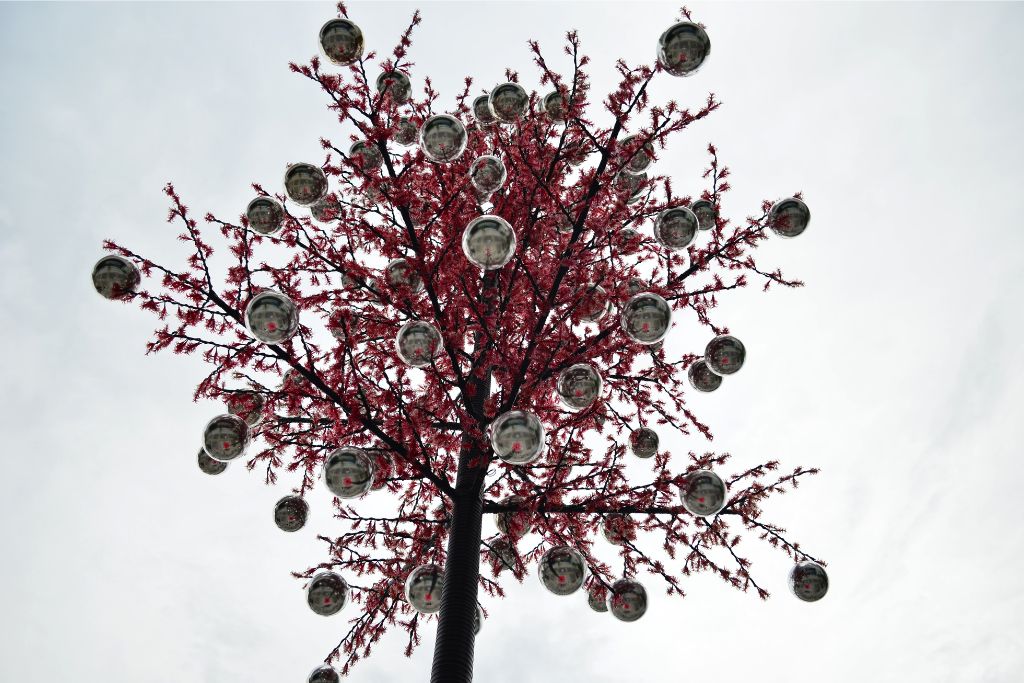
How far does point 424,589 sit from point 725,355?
3512mm

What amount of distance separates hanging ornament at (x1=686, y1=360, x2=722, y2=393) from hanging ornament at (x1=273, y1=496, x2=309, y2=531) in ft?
13.8

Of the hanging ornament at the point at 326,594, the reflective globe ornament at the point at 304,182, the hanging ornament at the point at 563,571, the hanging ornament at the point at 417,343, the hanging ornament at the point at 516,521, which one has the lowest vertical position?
the hanging ornament at the point at 326,594

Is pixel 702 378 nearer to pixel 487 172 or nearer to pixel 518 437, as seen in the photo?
pixel 518 437

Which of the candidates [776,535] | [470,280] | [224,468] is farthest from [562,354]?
[224,468]

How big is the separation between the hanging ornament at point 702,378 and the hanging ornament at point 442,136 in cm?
339

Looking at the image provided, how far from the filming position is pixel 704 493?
16.4ft

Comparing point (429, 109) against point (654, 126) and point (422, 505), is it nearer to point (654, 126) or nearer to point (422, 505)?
point (654, 126)

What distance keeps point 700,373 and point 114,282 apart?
17.8 feet

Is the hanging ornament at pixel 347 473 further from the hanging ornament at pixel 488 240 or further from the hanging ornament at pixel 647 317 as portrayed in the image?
the hanging ornament at pixel 647 317

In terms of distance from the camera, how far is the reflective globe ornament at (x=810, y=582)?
5367 mm

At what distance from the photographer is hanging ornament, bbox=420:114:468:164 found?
16.4ft

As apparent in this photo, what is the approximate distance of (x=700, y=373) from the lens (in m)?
6.41

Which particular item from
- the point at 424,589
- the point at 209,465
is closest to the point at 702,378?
the point at 424,589

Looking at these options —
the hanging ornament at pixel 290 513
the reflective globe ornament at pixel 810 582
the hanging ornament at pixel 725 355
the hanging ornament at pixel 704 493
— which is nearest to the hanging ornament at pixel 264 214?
the hanging ornament at pixel 290 513
